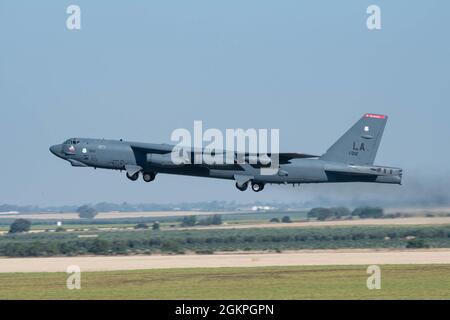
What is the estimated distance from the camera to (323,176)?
202 feet

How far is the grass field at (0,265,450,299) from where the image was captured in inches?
1622

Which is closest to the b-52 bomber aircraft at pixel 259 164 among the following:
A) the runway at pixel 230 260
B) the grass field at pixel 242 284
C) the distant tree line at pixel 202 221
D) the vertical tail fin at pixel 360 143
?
the vertical tail fin at pixel 360 143

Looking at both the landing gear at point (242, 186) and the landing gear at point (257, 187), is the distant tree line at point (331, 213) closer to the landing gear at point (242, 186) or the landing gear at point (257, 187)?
the landing gear at point (257, 187)

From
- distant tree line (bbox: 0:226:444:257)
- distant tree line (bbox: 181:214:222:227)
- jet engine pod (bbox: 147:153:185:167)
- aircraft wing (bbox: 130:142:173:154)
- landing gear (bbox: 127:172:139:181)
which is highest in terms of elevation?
aircraft wing (bbox: 130:142:173:154)

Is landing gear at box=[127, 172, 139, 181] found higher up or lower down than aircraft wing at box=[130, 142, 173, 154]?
lower down

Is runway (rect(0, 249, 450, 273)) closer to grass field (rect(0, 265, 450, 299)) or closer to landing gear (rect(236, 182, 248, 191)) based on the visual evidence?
grass field (rect(0, 265, 450, 299))

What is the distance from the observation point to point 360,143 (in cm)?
6216

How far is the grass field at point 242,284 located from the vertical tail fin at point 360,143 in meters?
11.3

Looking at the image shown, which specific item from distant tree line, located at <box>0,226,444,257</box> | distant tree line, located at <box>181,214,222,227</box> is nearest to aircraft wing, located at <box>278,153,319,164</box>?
distant tree line, located at <box>0,226,444,257</box>

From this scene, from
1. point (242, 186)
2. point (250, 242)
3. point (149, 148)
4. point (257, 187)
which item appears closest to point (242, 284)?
point (149, 148)

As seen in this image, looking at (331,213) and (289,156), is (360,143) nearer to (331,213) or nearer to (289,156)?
(289,156)

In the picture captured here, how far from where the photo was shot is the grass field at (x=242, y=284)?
41.2 m

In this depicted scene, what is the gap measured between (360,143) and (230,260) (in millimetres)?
11405
